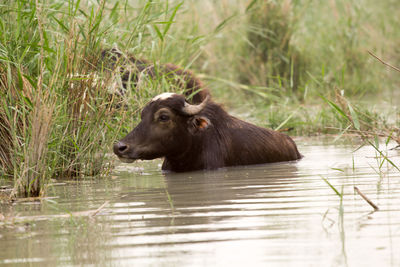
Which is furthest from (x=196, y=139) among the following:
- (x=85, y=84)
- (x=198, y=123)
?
(x=85, y=84)

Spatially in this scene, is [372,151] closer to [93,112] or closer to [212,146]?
[212,146]

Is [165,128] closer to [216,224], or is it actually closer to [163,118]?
[163,118]

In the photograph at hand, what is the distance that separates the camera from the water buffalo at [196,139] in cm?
790

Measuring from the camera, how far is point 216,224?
4.59 metres

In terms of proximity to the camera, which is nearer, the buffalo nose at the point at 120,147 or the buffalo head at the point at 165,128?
the buffalo nose at the point at 120,147

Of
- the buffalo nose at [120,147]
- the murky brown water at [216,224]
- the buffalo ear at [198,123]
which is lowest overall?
the murky brown water at [216,224]

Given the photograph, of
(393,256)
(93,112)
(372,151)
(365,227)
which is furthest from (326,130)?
(393,256)

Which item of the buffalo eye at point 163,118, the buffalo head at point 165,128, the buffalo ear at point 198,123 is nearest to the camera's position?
the buffalo head at point 165,128

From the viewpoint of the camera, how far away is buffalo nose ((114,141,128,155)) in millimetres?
7550

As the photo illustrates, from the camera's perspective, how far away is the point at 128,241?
4246 mm

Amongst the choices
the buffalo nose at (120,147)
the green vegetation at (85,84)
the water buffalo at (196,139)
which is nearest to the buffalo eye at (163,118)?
the water buffalo at (196,139)

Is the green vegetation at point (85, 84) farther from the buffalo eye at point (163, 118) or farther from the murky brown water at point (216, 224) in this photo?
the murky brown water at point (216, 224)

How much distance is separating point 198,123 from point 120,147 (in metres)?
1.07

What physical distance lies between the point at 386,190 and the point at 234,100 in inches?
343
